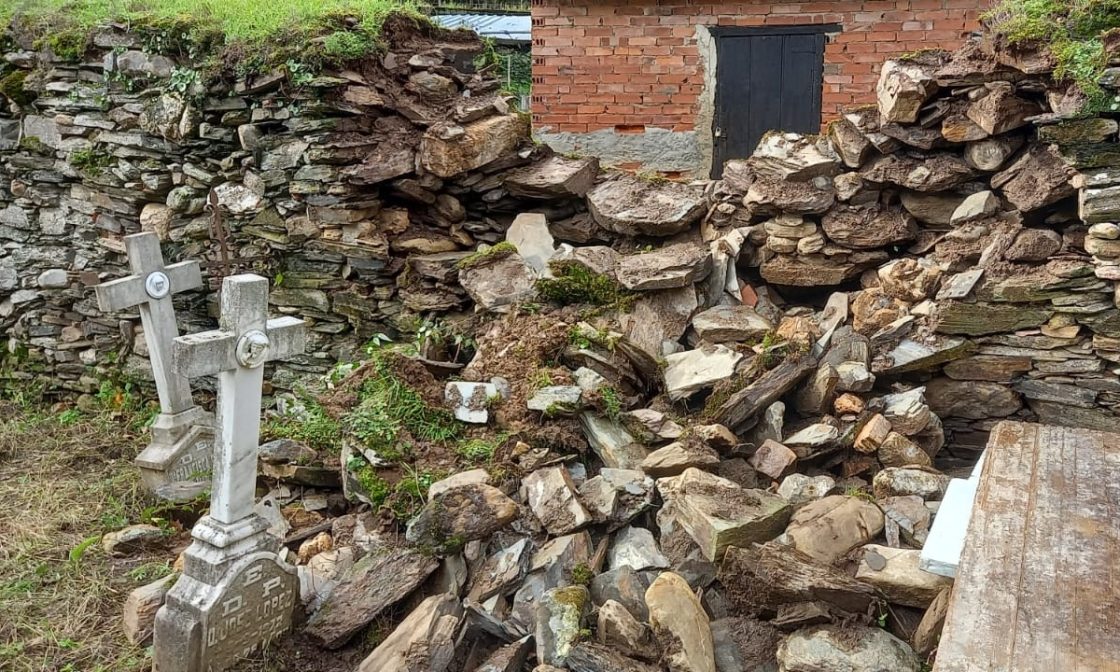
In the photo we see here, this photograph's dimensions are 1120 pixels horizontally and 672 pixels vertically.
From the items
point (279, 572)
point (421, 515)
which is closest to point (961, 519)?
point (421, 515)

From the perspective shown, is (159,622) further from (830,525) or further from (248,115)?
(248,115)

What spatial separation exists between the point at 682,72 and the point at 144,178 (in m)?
4.64

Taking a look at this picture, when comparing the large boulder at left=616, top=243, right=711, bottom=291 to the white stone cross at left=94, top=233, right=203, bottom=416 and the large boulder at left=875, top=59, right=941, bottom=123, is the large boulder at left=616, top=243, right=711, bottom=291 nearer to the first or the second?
the large boulder at left=875, top=59, right=941, bottom=123

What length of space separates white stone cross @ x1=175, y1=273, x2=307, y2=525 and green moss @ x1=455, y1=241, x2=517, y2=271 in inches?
72.4

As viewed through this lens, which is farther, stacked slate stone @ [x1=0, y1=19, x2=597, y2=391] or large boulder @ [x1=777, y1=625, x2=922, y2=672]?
stacked slate stone @ [x1=0, y1=19, x2=597, y2=391]

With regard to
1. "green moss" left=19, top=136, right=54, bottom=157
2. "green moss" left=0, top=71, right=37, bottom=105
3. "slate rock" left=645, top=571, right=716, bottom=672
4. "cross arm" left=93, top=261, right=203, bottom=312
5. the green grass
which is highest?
the green grass

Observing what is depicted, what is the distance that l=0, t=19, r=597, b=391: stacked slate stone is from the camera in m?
5.59

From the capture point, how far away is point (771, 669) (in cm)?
275

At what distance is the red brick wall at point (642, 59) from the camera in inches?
293

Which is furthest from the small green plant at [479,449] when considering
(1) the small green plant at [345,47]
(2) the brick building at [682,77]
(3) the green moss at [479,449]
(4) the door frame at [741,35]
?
(4) the door frame at [741,35]

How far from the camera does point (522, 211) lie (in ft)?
18.6

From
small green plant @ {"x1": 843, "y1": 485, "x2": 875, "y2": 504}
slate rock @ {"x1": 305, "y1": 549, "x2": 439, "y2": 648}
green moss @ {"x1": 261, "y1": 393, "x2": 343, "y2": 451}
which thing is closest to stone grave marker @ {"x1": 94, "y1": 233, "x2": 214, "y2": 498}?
green moss @ {"x1": 261, "y1": 393, "x2": 343, "y2": 451}

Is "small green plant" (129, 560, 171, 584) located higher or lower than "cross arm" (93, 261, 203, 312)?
lower

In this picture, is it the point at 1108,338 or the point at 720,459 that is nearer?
the point at 720,459
